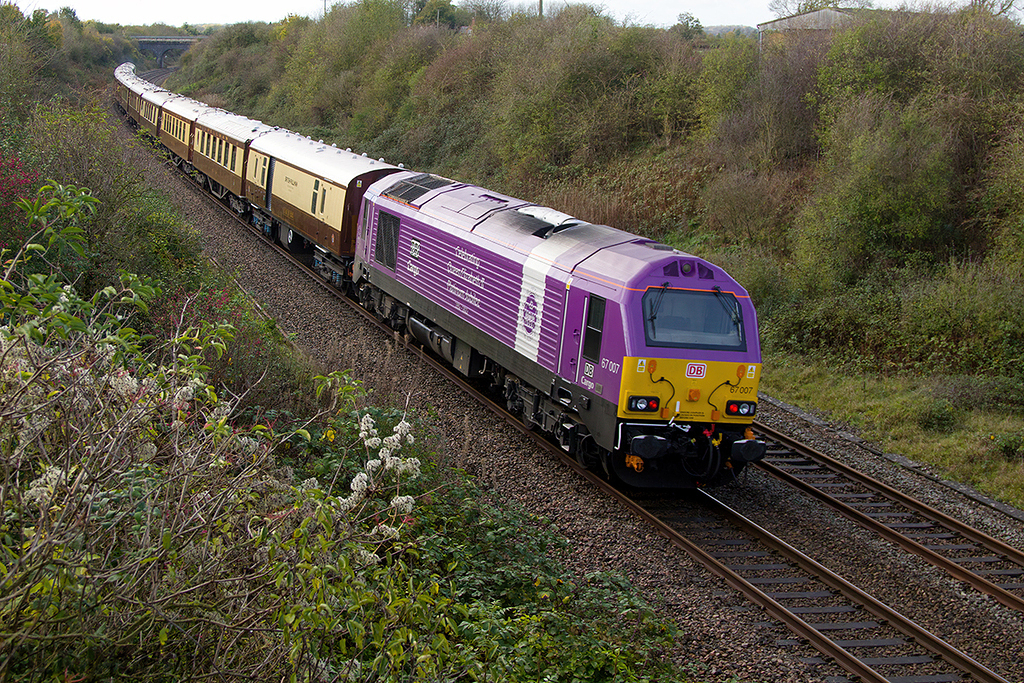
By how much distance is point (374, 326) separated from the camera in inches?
634

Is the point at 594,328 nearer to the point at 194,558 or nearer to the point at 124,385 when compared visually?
the point at 124,385

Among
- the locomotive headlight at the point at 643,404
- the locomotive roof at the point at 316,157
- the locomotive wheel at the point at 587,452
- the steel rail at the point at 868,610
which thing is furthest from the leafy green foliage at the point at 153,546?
the locomotive roof at the point at 316,157

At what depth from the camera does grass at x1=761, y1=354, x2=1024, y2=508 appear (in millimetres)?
10953

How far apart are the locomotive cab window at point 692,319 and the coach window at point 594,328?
Result: 57 centimetres

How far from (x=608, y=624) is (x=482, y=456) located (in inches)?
163

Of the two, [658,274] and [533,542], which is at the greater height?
[658,274]

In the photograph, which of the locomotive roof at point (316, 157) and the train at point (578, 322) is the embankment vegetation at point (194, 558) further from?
the locomotive roof at point (316, 157)

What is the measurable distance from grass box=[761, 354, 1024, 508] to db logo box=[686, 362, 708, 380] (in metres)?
4.49

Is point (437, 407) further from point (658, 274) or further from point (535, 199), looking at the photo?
point (535, 199)

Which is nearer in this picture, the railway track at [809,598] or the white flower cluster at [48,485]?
the white flower cluster at [48,485]

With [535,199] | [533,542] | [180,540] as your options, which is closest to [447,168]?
[535,199]

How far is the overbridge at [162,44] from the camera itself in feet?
315

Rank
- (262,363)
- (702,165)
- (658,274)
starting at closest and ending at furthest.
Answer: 1. (658,274)
2. (262,363)
3. (702,165)

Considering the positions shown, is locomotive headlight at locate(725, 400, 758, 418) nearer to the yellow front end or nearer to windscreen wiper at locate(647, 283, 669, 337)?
the yellow front end
